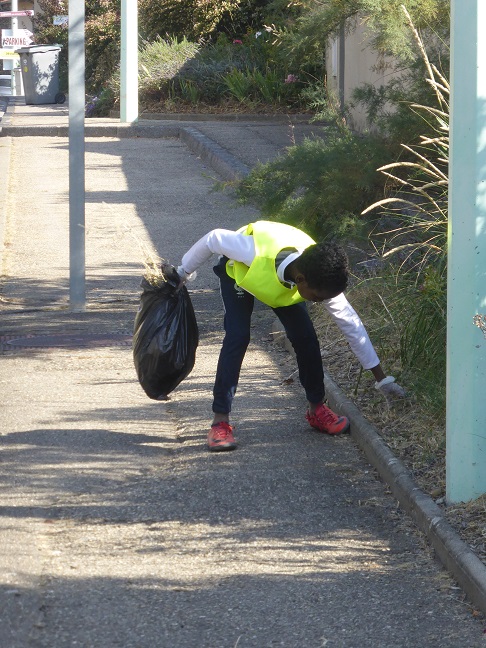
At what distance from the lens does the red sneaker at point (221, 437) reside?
523 centimetres

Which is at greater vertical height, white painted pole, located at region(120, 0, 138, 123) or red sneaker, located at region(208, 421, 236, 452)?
white painted pole, located at region(120, 0, 138, 123)

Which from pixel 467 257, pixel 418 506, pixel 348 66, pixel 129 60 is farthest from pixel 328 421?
pixel 129 60

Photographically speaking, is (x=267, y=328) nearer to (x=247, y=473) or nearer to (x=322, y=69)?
(x=247, y=473)

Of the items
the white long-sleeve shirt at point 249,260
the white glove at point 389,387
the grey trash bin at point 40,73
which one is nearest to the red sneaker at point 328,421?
the white glove at point 389,387

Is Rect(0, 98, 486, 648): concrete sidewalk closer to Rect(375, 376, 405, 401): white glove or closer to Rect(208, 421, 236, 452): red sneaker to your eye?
Rect(208, 421, 236, 452): red sneaker

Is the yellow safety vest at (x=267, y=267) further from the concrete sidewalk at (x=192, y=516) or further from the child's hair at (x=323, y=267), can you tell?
the concrete sidewalk at (x=192, y=516)

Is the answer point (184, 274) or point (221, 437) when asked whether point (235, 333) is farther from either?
point (221, 437)

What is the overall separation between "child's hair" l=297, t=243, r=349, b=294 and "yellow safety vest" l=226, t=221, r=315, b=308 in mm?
189

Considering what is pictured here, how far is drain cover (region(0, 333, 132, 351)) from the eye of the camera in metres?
7.15

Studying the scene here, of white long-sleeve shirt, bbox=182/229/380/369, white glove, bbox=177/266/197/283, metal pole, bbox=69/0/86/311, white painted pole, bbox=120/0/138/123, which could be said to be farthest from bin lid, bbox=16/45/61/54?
white long-sleeve shirt, bbox=182/229/380/369

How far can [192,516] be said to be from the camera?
452cm

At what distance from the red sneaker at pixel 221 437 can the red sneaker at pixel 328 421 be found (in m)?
0.48

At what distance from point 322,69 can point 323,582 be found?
18.1 metres

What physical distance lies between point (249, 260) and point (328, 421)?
0.98 m
